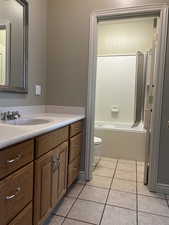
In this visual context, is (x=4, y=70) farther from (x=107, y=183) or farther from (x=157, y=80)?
(x=107, y=183)

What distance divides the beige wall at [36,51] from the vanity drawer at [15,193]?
91 centimetres

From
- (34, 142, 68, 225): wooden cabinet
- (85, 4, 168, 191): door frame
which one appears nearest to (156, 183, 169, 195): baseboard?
(85, 4, 168, 191): door frame

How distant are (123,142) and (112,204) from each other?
1377mm

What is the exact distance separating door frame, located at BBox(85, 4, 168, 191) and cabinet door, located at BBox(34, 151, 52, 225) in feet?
2.95

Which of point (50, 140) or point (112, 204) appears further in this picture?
point (112, 204)

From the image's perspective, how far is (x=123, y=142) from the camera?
296 centimetres

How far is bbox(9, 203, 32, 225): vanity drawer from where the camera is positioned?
0.96 metres

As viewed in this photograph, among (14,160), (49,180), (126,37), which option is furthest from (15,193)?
(126,37)

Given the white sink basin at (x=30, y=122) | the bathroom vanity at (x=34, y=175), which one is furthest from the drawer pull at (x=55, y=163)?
the white sink basin at (x=30, y=122)

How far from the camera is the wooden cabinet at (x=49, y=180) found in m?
1.17

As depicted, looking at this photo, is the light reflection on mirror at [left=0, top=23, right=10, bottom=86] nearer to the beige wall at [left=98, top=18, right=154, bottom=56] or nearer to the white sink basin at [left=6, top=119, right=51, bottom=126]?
the white sink basin at [left=6, top=119, right=51, bottom=126]

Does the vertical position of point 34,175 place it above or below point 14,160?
below

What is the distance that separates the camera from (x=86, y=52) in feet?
6.82

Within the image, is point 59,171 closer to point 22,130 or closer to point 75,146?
point 75,146
